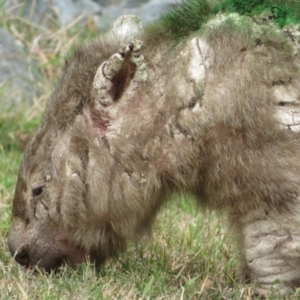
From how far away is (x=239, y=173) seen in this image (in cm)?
405

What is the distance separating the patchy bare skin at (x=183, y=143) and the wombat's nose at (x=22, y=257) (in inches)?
0.4

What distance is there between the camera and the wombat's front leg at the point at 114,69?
4070mm

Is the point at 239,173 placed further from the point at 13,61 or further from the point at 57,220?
the point at 13,61

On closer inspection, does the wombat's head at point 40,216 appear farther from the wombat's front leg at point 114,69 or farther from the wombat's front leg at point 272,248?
the wombat's front leg at point 272,248

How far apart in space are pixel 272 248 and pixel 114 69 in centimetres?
109

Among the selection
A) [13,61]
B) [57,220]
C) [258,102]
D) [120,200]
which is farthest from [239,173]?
[13,61]

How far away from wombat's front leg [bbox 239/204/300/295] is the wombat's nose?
3.72 ft

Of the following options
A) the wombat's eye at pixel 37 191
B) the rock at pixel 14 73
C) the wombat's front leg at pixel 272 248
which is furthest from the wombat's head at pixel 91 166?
the rock at pixel 14 73

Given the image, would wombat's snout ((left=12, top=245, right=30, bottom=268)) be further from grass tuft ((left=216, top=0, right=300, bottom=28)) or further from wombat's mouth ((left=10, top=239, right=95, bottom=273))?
grass tuft ((left=216, top=0, right=300, bottom=28))

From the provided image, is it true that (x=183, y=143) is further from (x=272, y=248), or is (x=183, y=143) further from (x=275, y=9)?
(x=275, y=9)

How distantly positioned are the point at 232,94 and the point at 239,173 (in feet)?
1.18

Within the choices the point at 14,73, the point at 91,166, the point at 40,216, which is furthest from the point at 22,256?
the point at 14,73

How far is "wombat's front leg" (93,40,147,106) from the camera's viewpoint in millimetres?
4070

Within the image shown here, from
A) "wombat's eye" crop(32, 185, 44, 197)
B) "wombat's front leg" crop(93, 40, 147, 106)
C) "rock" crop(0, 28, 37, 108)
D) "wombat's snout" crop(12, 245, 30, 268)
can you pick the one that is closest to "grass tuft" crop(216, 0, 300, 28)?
"wombat's front leg" crop(93, 40, 147, 106)
